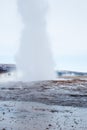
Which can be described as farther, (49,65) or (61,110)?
(49,65)

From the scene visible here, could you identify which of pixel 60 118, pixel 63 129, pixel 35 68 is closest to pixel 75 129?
pixel 63 129

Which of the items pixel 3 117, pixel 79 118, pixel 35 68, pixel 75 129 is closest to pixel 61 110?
pixel 79 118

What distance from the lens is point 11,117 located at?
52.8ft

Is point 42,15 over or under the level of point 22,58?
over

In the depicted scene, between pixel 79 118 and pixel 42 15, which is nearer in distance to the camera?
pixel 79 118

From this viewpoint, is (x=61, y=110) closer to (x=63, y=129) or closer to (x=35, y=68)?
(x=63, y=129)

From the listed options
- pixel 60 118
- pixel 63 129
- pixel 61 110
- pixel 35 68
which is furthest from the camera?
pixel 35 68

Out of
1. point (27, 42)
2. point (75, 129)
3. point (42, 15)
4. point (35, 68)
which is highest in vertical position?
point (42, 15)

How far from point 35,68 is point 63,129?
54108 millimetres

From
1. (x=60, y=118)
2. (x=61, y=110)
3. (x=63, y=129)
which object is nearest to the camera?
(x=63, y=129)

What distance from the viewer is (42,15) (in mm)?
67625

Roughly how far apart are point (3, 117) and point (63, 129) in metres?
4.12

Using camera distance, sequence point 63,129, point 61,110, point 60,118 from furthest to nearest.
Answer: point 61,110 < point 60,118 < point 63,129

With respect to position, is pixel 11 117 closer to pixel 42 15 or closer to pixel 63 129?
pixel 63 129
